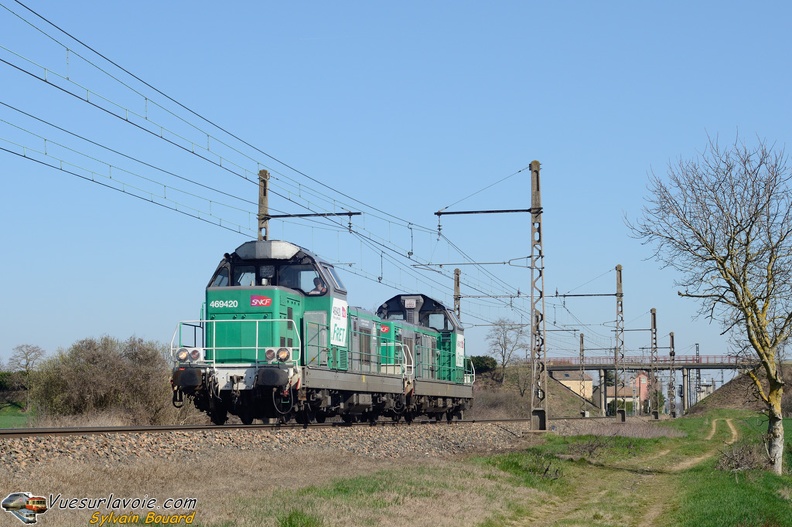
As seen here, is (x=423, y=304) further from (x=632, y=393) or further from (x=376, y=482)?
(x=632, y=393)

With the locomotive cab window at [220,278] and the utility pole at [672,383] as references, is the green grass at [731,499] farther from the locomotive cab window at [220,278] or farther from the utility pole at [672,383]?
the utility pole at [672,383]

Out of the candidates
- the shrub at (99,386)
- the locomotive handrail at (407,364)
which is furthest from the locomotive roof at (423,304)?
the shrub at (99,386)

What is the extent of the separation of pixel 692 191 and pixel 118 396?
2185 centimetres

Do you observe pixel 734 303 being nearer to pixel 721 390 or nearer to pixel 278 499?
pixel 278 499

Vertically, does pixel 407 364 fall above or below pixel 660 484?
above

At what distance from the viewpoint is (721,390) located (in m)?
99.4

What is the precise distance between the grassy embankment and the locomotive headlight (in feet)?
15.1

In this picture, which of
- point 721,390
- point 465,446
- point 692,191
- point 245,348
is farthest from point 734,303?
point 721,390

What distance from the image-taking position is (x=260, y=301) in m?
21.6

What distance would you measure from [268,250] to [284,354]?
328 cm

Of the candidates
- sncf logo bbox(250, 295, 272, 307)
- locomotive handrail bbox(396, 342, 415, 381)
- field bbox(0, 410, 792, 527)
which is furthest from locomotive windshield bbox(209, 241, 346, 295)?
locomotive handrail bbox(396, 342, 415, 381)

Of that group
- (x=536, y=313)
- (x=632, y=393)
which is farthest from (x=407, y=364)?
(x=632, y=393)

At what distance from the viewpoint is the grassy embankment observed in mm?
11289

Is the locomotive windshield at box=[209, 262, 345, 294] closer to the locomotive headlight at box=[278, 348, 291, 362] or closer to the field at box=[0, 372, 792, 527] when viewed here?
the locomotive headlight at box=[278, 348, 291, 362]
